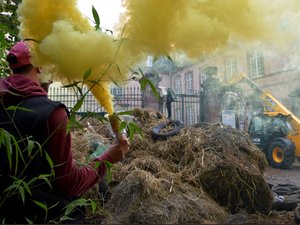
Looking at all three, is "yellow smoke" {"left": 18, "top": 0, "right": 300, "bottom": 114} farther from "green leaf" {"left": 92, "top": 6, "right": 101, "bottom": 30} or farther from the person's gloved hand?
the person's gloved hand

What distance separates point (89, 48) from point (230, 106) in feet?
45.7

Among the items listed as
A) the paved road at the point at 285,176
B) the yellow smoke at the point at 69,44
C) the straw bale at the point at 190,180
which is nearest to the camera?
the yellow smoke at the point at 69,44

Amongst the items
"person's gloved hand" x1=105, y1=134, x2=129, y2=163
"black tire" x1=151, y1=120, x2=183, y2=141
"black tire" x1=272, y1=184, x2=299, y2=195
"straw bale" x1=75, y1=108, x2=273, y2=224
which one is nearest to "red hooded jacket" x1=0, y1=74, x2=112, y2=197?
"person's gloved hand" x1=105, y1=134, x2=129, y2=163

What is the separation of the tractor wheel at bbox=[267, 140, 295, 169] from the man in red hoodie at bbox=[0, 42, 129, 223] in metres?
10.8

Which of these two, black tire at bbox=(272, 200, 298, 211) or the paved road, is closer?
black tire at bbox=(272, 200, 298, 211)

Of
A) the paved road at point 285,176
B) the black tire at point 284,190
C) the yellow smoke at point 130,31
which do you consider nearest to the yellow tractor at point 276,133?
the paved road at point 285,176

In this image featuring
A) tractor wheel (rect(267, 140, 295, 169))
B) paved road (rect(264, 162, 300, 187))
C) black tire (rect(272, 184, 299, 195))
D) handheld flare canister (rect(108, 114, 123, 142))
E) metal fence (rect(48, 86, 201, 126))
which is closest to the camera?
handheld flare canister (rect(108, 114, 123, 142))

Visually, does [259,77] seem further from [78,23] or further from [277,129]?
[78,23]

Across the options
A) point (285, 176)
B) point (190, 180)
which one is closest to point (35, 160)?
point (190, 180)

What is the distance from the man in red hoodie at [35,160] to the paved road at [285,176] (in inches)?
305

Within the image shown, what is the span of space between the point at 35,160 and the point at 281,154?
11.5 m

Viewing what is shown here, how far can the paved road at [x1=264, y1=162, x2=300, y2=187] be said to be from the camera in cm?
884

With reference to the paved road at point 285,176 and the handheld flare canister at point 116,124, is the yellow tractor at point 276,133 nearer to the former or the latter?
the paved road at point 285,176

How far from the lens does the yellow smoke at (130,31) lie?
1.75 m
